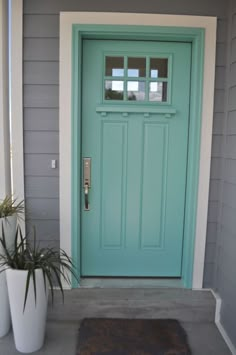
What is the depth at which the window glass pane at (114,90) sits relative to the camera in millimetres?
2291

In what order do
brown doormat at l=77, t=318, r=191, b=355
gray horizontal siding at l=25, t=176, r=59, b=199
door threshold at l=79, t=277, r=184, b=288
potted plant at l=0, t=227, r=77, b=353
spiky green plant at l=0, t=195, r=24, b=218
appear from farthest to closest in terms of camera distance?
door threshold at l=79, t=277, r=184, b=288, gray horizontal siding at l=25, t=176, r=59, b=199, spiky green plant at l=0, t=195, r=24, b=218, brown doormat at l=77, t=318, r=191, b=355, potted plant at l=0, t=227, r=77, b=353

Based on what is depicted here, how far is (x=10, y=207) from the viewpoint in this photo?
2.08m

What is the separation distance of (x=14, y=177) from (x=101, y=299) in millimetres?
1147

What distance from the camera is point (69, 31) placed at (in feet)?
6.90

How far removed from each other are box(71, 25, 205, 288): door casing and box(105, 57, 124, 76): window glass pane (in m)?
0.15

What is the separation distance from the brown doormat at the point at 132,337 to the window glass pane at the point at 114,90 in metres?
1.71

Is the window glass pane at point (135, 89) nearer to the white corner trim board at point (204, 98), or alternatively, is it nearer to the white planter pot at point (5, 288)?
the white corner trim board at point (204, 98)

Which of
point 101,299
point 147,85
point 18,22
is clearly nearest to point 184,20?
point 147,85

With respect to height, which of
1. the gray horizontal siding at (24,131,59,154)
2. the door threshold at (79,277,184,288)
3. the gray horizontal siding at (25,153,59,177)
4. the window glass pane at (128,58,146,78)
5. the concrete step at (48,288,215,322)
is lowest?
the concrete step at (48,288,215,322)

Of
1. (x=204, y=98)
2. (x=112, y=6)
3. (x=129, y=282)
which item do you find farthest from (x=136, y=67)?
(x=129, y=282)

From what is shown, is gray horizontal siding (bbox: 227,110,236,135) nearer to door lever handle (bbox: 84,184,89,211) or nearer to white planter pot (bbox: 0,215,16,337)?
door lever handle (bbox: 84,184,89,211)

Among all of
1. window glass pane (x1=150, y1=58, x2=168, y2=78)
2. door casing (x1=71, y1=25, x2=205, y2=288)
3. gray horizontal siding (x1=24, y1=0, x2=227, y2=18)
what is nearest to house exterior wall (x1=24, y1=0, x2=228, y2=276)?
gray horizontal siding (x1=24, y1=0, x2=227, y2=18)

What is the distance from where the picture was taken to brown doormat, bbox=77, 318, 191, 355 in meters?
1.91

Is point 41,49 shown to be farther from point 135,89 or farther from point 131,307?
point 131,307
